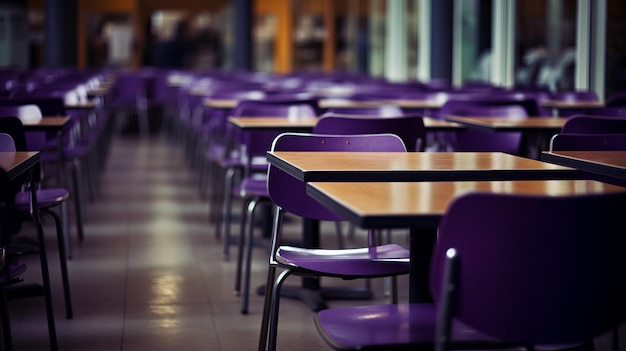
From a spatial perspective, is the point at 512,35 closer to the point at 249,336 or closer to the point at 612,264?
the point at 249,336

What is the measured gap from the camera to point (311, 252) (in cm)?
333

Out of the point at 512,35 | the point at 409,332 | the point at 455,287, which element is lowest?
the point at 409,332

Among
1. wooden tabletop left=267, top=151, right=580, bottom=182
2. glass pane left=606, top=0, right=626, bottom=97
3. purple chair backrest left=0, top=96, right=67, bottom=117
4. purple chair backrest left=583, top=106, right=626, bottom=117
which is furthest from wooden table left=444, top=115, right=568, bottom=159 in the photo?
glass pane left=606, top=0, right=626, bottom=97

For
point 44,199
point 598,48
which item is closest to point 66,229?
point 44,199

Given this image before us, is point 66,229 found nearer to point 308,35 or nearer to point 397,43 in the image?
point 397,43

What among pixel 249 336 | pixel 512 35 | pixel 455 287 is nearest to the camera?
pixel 455 287

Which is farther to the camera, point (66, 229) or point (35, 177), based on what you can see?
point (66, 229)

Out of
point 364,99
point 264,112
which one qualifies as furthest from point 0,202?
point 364,99

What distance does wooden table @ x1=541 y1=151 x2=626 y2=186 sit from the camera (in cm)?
272

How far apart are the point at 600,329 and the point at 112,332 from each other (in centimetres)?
244

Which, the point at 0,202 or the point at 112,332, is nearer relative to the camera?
the point at 0,202

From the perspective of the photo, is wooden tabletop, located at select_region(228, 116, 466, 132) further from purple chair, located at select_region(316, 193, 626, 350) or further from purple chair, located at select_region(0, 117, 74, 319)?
purple chair, located at select_region(316, 193, 626, 350)

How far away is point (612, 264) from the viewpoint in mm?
1988

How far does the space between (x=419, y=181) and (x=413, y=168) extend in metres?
0.11
